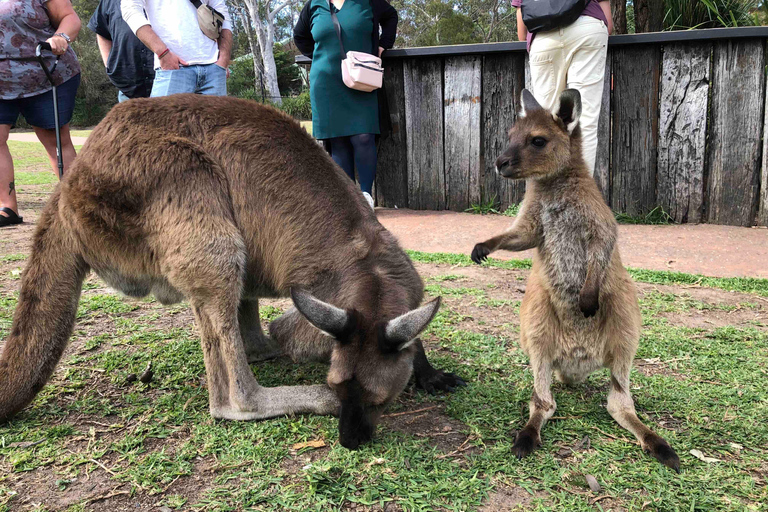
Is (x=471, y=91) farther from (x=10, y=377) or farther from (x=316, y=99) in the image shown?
(x=10, y=377)

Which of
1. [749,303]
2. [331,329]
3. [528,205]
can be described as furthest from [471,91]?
[331,329]

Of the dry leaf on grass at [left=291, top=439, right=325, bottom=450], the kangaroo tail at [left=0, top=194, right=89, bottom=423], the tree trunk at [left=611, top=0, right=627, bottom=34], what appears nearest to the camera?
the dry leaf on grass at [left=291, top=439, right=325, bottom=450]

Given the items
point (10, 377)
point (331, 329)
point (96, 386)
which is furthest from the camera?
point (96, 386)

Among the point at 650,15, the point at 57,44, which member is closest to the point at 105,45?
the point at 57,44

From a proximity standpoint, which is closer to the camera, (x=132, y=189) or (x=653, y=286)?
(x=132, y=189)

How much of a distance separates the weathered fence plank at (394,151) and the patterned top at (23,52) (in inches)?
118

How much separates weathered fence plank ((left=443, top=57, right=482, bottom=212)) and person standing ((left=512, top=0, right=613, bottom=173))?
107cm

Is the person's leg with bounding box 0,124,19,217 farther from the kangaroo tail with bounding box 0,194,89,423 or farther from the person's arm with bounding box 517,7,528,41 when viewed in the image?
the person's arm with bounding box 517,7,528,41

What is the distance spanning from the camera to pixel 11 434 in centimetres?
229

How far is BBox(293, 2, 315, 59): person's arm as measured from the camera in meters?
5.41

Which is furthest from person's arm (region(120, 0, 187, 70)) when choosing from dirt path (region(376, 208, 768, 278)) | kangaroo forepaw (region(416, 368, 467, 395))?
kangaroo forepaw (region(416, 368, 467, 395))

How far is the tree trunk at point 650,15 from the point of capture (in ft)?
21.9

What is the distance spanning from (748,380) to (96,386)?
2.90 meters

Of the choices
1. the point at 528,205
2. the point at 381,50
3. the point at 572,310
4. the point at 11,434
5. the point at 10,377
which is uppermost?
the point at 381,50
